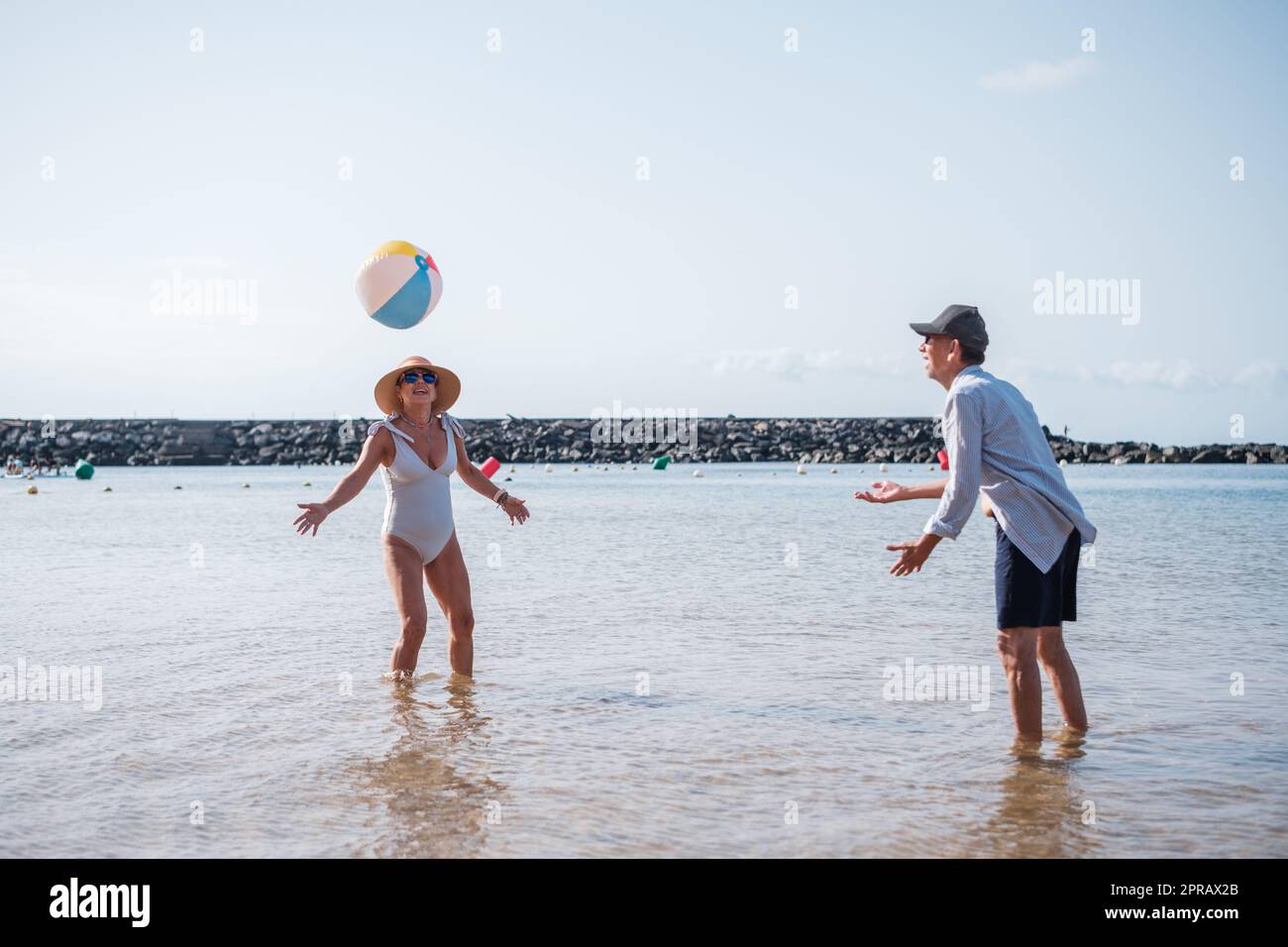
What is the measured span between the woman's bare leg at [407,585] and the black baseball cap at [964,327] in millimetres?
3256

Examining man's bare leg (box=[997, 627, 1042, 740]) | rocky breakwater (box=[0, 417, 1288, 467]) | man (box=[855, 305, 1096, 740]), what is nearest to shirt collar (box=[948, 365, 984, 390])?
man (box=[855, 305, 1096, 740])

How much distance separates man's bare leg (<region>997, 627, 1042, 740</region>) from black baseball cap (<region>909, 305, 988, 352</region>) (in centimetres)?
132

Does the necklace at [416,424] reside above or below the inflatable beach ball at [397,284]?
below

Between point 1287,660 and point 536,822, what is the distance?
5.94 meters

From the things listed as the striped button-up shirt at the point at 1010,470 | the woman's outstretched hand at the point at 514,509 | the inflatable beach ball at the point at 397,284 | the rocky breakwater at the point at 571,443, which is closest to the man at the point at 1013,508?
the striped button-up shirt at the point at 1010,470

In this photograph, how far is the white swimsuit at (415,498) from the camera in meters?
6.79

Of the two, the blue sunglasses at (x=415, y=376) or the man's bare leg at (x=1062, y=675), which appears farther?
the blue sunglasses at (x=415, y=376)

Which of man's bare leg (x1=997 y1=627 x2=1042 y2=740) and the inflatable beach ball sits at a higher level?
the inflatable beach ball

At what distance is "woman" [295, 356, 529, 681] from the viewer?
6.78 metres

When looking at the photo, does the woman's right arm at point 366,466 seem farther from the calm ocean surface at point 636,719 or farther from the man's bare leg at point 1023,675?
the man's bare leg at point 1023,675

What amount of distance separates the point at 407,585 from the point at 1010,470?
350 centimetres

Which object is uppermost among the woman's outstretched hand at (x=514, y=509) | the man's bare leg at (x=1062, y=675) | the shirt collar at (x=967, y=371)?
the shirt collar at (x=967, y=371)

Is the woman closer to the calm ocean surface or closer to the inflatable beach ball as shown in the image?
the calm ocean surface
